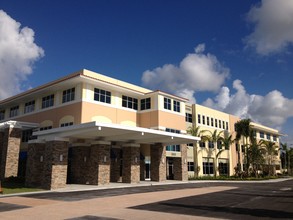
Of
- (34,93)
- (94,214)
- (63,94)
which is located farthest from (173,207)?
(34,93)

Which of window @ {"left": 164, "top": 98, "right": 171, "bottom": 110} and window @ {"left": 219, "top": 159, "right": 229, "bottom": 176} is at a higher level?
window @ {"left": 164, "top": 98, "right": 171, "bottom": 110}

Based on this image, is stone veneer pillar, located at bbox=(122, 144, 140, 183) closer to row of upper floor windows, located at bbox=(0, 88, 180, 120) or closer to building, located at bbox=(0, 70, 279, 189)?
building, located at bbox=(0, 70, 279, 189)

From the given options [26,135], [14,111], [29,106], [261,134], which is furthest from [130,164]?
[261,134]

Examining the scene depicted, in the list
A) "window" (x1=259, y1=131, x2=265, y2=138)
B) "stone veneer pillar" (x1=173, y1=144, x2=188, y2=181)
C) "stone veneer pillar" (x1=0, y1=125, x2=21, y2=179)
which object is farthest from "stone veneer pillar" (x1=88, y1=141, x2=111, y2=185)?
"window" (x1=259, y1=131, x2=265, y2=138)

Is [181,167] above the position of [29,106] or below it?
below

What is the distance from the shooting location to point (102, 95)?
111 ft

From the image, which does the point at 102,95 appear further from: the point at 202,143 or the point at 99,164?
the point at 202,143

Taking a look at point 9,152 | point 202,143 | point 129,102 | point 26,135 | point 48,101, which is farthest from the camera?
point 202,143

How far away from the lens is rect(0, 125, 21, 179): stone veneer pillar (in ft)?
109

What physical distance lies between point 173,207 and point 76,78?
64.6ft

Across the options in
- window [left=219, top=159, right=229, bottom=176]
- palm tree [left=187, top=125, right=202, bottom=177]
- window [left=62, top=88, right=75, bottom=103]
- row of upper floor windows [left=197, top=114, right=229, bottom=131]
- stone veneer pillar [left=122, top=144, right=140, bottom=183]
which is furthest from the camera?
window [left=219, top=159, right=229, bottom=176]

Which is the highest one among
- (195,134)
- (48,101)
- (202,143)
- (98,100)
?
(48,101)

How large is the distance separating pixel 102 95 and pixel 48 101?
24.3 ft

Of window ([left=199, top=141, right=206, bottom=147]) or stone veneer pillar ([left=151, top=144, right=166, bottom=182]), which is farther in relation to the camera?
window ([left=199, top=141, right=206, bottom=147])
